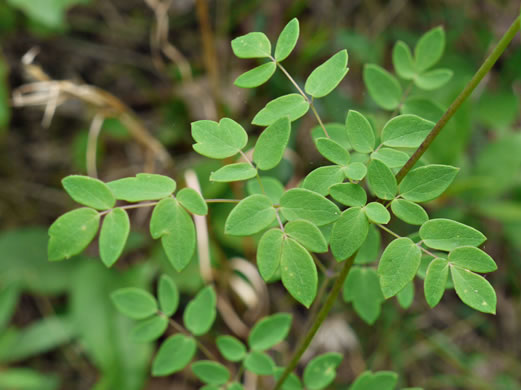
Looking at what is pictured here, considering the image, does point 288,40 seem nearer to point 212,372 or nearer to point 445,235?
point 445,235

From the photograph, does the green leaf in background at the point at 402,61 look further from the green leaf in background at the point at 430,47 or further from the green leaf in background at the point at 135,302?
the green leaf in background at the point at 135,302

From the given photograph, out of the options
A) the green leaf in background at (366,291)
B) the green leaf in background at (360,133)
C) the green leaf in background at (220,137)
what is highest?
the green leaf in background at (360,133)

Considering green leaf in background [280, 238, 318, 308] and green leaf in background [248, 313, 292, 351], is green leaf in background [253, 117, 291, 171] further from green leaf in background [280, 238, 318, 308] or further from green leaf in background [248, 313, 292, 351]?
green leaf in background [248, 313, 292, 351]

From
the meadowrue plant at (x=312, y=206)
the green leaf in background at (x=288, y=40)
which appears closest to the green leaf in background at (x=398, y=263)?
the meadowrue plant at (x=312, y=206)

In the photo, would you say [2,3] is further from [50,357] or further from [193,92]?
[50,357]

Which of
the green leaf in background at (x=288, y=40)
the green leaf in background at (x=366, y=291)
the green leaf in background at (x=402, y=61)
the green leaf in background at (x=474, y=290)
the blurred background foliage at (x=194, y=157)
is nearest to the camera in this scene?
the green leaf in background at (x=474, y=290)
